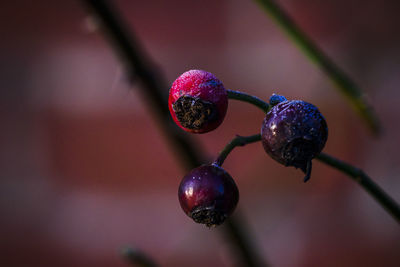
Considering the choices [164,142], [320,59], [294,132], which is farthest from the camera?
[164,142]

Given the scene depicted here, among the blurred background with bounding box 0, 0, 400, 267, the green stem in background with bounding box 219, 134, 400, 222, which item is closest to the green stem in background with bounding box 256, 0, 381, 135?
the green stem in background with bounding box 219, 134, 400, 222

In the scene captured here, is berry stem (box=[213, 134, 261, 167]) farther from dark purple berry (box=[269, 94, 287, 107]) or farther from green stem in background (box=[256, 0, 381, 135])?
green stem in background (box=[256, 0, 381, 135])

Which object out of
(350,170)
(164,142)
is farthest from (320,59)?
(164,142)

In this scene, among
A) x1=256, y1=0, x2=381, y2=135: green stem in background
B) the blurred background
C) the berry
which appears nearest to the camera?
the berry

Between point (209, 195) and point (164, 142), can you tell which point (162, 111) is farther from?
point (164, 142)

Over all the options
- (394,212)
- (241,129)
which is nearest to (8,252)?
(241,129)

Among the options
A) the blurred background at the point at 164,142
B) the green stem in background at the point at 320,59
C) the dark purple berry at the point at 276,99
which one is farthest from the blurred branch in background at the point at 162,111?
the blurred background at the point at 164,142

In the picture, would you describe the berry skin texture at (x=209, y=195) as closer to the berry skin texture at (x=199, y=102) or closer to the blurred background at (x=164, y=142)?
the berry skin texture at (x=199, y=102)

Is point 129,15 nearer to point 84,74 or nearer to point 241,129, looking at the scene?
point 84,74
